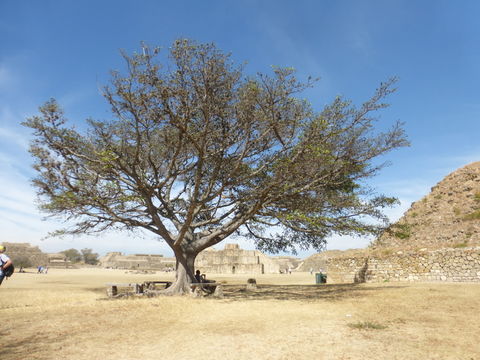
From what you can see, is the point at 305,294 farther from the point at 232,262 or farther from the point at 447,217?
the point at 232,262

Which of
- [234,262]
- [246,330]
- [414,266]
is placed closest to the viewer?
[246,330]

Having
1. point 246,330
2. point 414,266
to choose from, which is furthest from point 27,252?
point 246,330

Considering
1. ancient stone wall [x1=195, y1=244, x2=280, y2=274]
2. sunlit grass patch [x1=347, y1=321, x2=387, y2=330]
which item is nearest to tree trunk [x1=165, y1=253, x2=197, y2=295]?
sunlit grass patch [x1=347, y1=321, x2=387, y2=330]

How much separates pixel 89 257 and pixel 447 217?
8184 centimetres

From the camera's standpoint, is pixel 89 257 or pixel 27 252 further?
pixel 89 257

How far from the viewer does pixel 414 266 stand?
65.0ft

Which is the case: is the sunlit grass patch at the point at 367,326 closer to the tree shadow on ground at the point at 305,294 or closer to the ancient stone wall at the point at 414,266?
the tree shadow on ground at the point at 305,294

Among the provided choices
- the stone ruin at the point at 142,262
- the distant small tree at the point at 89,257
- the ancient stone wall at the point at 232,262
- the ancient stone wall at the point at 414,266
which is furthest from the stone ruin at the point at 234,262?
the distant small tree at the point at 89,257

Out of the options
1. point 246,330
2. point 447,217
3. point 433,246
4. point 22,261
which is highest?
point 447,217

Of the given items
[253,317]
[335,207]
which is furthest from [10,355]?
[335,207]

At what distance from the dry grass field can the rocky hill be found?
12.2 meters

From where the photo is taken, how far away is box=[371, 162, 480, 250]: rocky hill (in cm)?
2272

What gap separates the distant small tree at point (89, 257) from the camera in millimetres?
84438

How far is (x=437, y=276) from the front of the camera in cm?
1905
